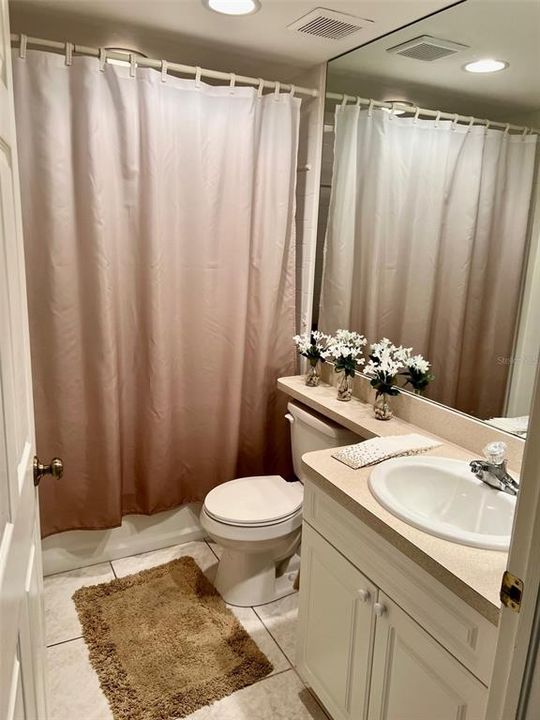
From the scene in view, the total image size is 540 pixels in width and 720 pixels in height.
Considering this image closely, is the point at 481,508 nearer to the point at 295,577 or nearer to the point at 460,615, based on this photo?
the point at 460,615

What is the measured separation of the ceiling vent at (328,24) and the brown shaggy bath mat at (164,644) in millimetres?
2244

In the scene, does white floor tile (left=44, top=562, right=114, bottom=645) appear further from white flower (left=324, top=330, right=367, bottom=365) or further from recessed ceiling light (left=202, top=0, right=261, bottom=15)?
recessed ceiling light (left=202, top=0, right=261, bottom=15)

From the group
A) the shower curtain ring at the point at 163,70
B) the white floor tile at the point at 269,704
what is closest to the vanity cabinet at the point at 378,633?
the white floor tile at the point at 269,704

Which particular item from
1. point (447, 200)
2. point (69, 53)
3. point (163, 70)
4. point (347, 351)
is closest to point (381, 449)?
point (347, 351)

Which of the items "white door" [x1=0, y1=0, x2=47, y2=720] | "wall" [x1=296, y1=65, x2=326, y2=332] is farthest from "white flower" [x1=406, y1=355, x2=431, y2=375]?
"white door" [x1=0, y1=0, x2=47, y2=720]

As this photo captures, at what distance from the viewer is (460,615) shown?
1.06 meters

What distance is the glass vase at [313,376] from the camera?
91.7 inches

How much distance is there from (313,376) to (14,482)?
1562mm

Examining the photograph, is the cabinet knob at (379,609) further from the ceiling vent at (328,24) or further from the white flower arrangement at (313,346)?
the ceiling vent at (328,24)

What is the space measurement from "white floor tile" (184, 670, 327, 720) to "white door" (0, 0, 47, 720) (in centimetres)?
64

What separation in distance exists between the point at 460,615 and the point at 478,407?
2.55 ft

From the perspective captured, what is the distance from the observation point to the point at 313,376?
2332 mm

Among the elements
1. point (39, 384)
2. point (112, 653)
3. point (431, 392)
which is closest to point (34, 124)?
point (39, 384)

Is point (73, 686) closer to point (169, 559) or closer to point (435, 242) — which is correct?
point (169, 559)
